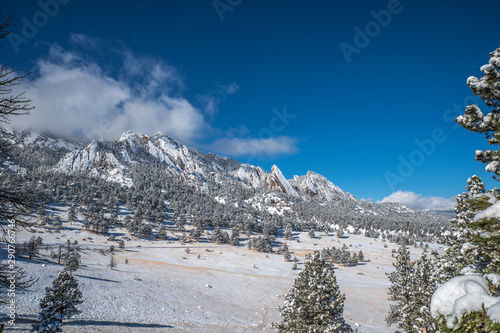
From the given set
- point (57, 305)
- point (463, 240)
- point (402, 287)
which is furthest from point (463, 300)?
point (402, 287)

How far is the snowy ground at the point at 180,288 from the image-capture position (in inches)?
1087

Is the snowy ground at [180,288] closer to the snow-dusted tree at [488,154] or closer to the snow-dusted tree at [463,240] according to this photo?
the snow-dusted tree at [463,240]

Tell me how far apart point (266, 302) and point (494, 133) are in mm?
45926

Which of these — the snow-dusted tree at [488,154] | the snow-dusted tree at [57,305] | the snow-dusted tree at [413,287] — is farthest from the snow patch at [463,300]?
the snow-dusted tree at [57,305]

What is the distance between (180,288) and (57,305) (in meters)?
29.9

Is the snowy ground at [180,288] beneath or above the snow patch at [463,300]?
beneath

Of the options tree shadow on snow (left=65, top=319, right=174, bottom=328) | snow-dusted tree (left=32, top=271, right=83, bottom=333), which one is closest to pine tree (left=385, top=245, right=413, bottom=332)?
tree shadow on snow (left=65, top=319, right=174, bottom=328)

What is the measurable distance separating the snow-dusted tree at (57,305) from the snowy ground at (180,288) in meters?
4.05

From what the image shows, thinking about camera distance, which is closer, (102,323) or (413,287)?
(413,287)

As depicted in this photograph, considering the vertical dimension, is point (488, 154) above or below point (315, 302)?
above

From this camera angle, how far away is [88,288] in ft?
109

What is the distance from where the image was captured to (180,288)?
43906 mm

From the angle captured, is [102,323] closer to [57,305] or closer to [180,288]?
[57,305]

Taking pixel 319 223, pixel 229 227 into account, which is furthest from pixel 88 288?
pixel 319 223
